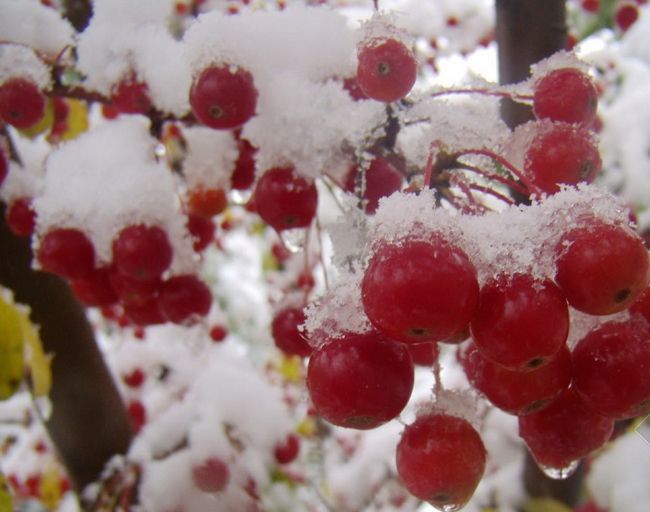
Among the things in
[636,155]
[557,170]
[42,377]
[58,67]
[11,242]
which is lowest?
[636,155]

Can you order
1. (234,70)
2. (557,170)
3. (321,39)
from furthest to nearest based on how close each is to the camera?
(321,39), (234,70), (557,170)

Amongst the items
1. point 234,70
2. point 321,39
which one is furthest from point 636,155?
point 234,70

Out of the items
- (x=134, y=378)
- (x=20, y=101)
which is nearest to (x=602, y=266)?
(x=20, y=101)

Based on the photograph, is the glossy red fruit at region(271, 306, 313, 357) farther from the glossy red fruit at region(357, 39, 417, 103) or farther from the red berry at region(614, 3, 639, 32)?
the red berry at region(614, 3, 639, 32)

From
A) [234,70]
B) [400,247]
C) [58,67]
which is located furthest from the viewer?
[58,67]

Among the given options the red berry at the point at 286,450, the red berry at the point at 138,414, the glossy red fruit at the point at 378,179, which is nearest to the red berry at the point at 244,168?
the glossy red fruit at the point at 378,179

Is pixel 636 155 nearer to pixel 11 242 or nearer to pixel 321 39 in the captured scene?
pixel 321 39

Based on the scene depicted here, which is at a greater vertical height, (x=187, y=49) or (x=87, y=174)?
(x=187, y=49)

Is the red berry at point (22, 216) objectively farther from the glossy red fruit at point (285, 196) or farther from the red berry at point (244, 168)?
the glossy red fruit at point (285, 196)
